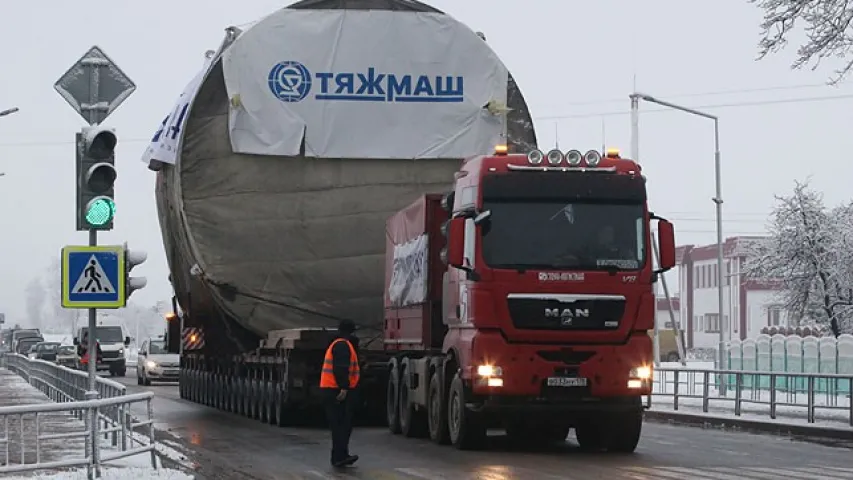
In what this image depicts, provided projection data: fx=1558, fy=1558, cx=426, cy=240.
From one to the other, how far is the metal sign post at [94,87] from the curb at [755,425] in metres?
12.6

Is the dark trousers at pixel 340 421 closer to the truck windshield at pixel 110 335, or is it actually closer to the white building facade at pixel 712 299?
the truck windshield at pixel 110 335

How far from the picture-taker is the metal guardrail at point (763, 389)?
1019 inches

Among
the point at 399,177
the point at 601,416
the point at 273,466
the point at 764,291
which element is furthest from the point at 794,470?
the point at 764,291

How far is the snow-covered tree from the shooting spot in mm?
48656

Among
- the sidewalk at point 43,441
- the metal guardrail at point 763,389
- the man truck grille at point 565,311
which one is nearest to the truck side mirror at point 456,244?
the man truck grille at point 565,311

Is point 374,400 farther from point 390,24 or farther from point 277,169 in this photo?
point 390,24

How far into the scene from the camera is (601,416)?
1908cm

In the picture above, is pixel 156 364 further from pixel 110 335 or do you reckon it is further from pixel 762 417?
pixel 762 417

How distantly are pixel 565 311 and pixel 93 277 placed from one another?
5.55 meters

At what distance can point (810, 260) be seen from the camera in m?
50.0

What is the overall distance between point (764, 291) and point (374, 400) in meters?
76.3

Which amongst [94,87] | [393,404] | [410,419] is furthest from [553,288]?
[94,87]

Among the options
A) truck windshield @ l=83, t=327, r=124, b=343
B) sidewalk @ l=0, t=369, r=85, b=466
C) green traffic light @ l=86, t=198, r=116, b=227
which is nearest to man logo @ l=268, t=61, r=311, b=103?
sidewalk @ l=0, t=369, r=85, b=466

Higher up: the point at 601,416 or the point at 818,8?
the point at 818,8
